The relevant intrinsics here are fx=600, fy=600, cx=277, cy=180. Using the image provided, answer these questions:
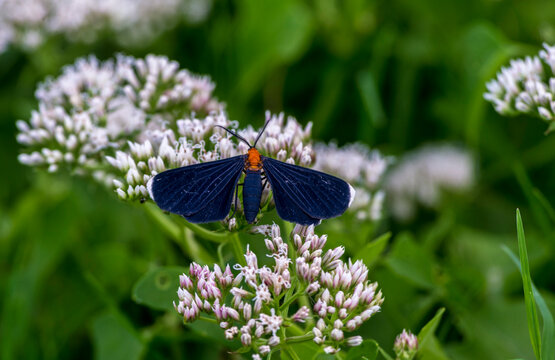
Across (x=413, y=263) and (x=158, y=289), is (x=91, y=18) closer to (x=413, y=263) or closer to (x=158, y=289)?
(x=158, y=289)

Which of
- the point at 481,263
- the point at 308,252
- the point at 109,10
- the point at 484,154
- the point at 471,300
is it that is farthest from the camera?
the point at 484,154

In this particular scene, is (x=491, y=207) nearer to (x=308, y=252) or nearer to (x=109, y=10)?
(x=308, y=252)

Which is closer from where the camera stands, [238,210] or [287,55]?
[238,210]

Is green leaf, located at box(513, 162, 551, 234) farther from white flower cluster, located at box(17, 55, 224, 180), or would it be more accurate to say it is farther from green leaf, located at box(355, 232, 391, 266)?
white flower cluster, located at box(17, 55, 224, 180)

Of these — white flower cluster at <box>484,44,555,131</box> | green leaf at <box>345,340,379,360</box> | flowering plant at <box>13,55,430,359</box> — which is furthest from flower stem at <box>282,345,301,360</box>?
white flower cluster at <box>484,44,555,131</box>

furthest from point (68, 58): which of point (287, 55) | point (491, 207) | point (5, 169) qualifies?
point (491, 207)

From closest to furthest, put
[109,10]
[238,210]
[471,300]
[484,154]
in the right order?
[238,210], [471,300], [109,10], [484,154]
